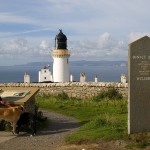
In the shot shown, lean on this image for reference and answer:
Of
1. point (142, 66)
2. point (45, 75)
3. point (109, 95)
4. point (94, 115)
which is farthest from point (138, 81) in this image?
point (45, 75)

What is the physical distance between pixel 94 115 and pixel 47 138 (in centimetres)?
519

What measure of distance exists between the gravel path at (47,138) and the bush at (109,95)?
7287 millimetres

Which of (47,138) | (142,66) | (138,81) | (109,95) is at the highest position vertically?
(142,66)

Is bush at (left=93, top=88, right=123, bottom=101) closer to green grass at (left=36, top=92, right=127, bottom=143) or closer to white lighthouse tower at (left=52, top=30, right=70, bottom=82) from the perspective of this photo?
green grass at (left=36, top=92, right=127, bottom=143)

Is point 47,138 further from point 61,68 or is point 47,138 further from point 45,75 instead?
point 45,75

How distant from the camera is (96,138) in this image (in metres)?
11.6

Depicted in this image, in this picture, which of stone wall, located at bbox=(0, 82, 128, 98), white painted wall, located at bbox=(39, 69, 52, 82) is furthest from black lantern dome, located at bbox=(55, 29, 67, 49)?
stone wall, located at bbox=(0, 82, 128, 98)

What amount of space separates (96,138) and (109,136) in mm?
343

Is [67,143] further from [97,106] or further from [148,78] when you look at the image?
[97,106]

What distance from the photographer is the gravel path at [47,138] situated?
37.2 feet

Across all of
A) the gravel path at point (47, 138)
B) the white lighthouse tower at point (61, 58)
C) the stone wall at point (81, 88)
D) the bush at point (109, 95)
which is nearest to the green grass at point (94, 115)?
the gravel path at point (47, 138)

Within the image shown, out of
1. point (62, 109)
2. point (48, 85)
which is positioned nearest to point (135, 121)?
point (62, 109)

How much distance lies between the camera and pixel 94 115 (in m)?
17.4

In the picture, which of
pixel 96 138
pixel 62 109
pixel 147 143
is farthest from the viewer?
pixel 62 109
